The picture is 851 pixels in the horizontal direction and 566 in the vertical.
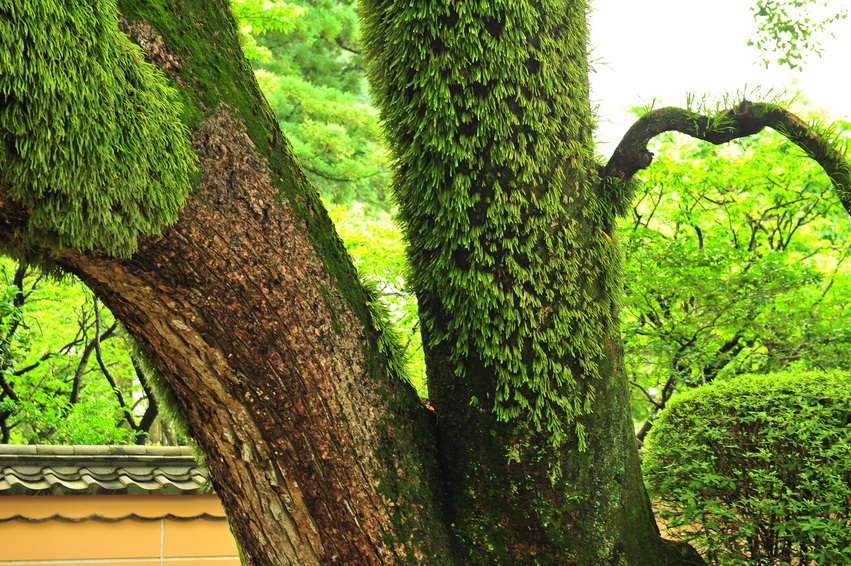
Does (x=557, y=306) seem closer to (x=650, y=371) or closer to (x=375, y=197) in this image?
(x=650, y=371)

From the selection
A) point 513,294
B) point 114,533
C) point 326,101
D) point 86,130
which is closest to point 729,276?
point 513,294

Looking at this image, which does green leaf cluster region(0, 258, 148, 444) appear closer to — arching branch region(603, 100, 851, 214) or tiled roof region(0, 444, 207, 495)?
tiled roof region(0, 444, 207, 495)

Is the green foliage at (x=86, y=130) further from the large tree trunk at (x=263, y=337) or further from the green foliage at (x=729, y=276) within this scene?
the green foliage at (x=729, y=276)

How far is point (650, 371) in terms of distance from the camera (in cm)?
672

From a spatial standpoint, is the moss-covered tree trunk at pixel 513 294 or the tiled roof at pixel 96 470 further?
the tiled roof at pixel 96 470

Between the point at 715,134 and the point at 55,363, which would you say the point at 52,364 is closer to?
the point at 55,363

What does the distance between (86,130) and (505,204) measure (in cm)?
107

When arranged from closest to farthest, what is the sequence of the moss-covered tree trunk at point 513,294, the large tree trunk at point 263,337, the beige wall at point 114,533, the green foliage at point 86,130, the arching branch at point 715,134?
the green foliage at point 86,130, the large tree trunk at point 263,337, the moss-covered tree trunk at point 513,294, the arching branch at point 715,134, the beige wall at point 114,533

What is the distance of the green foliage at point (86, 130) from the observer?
1.26 meters

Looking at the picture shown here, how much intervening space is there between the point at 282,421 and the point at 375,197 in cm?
1173

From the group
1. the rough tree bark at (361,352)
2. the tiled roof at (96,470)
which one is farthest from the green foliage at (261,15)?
the rough tree bark at (361,352)

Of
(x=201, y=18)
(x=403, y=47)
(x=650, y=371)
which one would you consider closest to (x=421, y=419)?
(x=403, y=47)

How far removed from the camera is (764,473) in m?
2.47

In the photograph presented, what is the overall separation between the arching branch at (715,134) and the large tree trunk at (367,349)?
15cm
